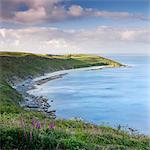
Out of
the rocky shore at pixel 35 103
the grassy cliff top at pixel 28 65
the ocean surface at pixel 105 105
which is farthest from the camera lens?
the grassy cliff top at pixel 28 65

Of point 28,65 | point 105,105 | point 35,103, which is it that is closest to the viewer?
point 35,103

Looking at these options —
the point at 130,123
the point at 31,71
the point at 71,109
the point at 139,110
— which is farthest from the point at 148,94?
the point at 31,71

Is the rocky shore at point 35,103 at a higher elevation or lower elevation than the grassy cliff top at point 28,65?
lower

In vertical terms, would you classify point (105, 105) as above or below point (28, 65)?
below

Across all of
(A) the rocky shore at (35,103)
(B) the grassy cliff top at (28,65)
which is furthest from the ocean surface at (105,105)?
(B) the grassy cliff top at (28,65)

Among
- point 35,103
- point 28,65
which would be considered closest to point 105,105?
point 35,103

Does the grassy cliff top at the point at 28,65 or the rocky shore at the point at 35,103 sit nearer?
the rocky shore at the point at 35,103

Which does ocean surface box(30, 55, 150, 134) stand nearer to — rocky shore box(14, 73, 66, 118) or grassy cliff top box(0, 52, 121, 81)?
rocky shore box(14, 73, 66, 118)

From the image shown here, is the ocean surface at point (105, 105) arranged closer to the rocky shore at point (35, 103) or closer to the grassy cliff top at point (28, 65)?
the rocky shore at point (35, 103)

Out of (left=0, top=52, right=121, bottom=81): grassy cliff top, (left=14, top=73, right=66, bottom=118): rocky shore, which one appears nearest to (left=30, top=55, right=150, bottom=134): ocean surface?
(left=14, top=73, right=66, bottom=118): rocky shore

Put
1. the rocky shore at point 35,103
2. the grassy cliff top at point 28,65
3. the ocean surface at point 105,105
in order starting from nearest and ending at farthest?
the ocean surface at point 105,105 < the rocky shore at point 35,103 < the grassy cliff top at point 28,65

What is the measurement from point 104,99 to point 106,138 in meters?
51.8

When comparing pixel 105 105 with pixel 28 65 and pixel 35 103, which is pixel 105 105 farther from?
pixel 28 65

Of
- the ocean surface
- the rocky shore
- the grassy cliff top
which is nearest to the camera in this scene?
the ocean surface
